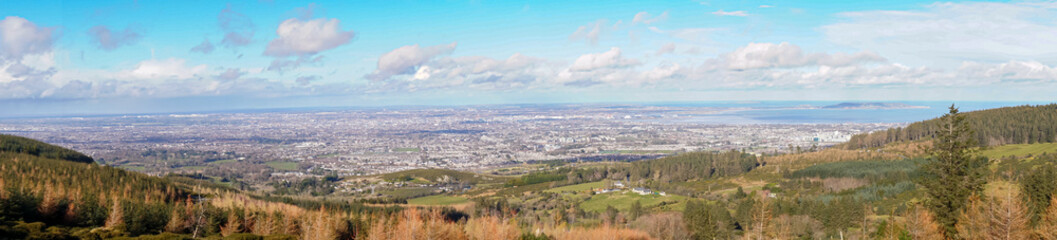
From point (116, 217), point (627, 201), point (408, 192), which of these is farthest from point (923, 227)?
point (408, 192)

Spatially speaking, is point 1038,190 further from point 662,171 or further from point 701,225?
point 662,171

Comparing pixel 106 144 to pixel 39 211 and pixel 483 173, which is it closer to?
pixel 483 173

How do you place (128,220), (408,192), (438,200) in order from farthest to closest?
1. (408,192)
2. (438,200)
3. (128,220)

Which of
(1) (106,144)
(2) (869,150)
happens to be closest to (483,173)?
(2) (869,150)

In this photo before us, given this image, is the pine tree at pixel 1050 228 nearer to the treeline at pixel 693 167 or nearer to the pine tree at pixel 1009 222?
the pine tree at pixel 1009 222

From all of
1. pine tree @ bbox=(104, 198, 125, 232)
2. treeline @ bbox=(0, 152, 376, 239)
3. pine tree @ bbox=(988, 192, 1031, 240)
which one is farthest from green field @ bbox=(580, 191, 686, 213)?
pine tree @ bbox=(104, 198, 125, 232)

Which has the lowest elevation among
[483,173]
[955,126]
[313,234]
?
[483,173]
